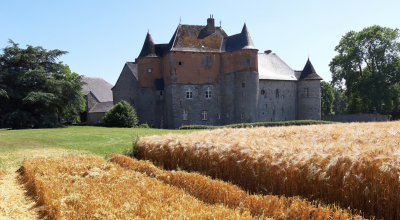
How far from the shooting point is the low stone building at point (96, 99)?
184 feet

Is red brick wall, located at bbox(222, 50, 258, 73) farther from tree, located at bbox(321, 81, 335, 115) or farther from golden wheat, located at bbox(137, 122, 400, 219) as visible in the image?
tree, located at bbox(321, 81, 335, 115)

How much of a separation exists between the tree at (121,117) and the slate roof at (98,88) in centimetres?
2385

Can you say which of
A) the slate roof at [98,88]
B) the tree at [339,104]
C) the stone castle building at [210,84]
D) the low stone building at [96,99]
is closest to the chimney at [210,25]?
the stone castle building at [210,84]

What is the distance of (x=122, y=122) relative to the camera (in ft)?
121

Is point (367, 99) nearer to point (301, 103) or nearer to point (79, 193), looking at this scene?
point (301, 103)

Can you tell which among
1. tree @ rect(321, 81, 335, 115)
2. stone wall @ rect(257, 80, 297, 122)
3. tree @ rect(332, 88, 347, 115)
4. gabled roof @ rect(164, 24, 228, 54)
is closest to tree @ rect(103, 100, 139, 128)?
gabled roof @ rect(164, 24, 228, 54)

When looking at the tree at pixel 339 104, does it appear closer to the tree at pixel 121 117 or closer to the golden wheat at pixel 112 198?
the tree at pixel 121 117

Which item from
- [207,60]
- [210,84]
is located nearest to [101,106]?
[210,84]

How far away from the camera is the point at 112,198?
6.34m

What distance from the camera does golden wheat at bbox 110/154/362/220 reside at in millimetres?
4840

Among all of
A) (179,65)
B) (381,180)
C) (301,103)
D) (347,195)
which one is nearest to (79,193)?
(347,195)

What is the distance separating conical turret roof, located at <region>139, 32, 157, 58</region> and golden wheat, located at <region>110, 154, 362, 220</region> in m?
37.3

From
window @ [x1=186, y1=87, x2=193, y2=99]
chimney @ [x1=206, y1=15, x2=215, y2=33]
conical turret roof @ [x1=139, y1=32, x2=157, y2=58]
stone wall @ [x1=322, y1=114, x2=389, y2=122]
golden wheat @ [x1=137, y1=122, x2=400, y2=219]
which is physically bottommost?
golden wheat @ [x1=137, y1=122, x2=400, y2=219]

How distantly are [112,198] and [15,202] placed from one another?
294 centimetres
